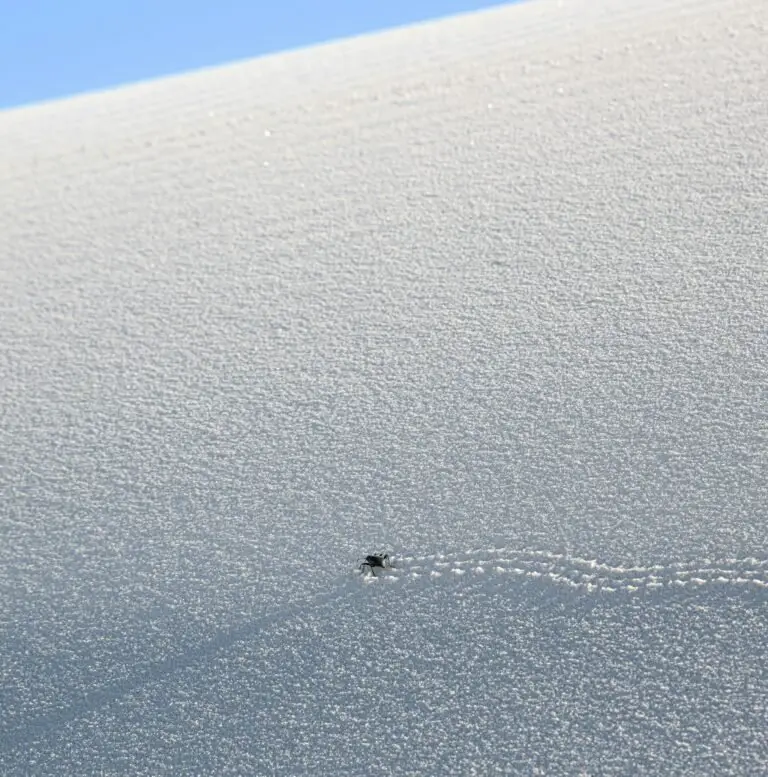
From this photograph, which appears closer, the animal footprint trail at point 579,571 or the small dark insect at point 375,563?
the animal footprint trail at point 579,571

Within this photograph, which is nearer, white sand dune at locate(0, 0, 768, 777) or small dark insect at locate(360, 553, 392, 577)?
white sand dune at locate(0, 0, 768, 777)

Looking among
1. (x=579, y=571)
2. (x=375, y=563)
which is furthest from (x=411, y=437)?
(x=579, y=571)

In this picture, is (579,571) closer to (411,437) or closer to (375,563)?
(375,563)

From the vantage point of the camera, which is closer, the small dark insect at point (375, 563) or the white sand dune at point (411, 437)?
the white sand dune at point (411, 437)

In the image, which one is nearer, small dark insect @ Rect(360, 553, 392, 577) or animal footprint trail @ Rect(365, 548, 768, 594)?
animal footprint trail @ Rect(365, 548, 768, 594)

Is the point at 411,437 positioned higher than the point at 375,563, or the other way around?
the point at 411,437

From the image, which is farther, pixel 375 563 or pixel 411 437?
pixel 411 437
